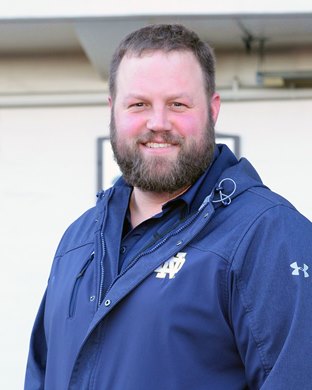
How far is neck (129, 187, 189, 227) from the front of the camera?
229cm

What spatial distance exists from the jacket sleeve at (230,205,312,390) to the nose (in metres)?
0.33

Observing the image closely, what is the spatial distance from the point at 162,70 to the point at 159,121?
131mm

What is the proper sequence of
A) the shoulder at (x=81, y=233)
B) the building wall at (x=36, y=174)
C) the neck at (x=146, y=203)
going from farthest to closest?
the building wall at (x=36, y=174)
the shoulder at (x=81, y=233)
the neck at (x=146, y=203)

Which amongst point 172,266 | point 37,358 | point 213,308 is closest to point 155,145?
point 172,266

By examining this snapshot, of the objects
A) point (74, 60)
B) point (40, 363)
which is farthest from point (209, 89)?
point (74, 60)

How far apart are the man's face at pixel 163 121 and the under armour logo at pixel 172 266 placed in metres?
0.22

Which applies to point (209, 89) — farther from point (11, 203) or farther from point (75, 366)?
point (11, 203)

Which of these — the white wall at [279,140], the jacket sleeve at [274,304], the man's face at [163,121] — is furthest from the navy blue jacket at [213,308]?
the white wall at [279,140]

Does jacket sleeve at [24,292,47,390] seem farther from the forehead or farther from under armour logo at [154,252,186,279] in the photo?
the forehead

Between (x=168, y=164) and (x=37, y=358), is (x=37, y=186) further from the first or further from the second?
(x=168, y=164)

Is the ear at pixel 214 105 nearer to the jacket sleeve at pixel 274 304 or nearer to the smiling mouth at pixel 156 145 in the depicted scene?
the smiling mouth at pixel 156 145

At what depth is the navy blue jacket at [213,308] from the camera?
1.97 meters

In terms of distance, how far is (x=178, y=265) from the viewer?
6.74 feet

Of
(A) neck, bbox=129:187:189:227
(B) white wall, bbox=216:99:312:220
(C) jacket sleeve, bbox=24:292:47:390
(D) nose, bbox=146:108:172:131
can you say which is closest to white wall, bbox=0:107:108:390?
(B) white wall, bbox=216:99:312:220
